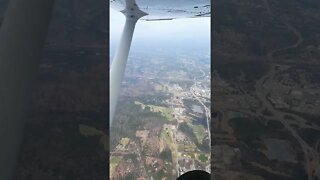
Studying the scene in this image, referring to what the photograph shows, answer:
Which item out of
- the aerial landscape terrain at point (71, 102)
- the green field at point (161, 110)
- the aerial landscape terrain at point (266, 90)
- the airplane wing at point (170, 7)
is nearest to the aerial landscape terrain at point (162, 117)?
the green field at point (161, 110)

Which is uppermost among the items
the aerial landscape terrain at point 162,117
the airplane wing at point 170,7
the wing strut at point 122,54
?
the airplane wing at point 170,7

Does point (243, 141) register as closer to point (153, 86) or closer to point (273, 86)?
point (273, 86)

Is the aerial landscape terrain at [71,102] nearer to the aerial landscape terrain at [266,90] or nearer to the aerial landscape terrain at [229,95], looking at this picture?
the aerial landscape terrain at [229,95]

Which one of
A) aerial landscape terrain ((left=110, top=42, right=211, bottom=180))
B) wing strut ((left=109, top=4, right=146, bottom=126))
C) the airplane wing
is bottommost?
aerial landscape terrain ((left=110, top=42, right=211, bottom=180))

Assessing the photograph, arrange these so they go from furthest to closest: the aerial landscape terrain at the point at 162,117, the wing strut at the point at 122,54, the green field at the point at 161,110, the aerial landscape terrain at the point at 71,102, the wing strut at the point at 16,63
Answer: the green field at the point at 161,110 < the wing strut at the point at 122,54 < the aerial landscape terrain at the point at 162,117 < the aerial landscape terrain at the point at 71,102 < the wing strut at the point at 16,63

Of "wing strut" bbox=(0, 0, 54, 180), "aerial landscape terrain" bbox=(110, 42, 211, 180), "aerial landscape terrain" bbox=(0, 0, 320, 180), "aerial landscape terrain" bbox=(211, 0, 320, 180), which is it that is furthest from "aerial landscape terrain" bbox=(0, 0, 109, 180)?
"aerial landscape terrain" bbox=(110, 42, 211, 180)

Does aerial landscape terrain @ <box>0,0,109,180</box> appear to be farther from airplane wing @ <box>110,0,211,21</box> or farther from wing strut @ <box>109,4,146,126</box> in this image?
wing strut @ <box>109,4,146,126</box>

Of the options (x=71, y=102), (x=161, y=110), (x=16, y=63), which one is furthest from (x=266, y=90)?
(x=161, y=110)
